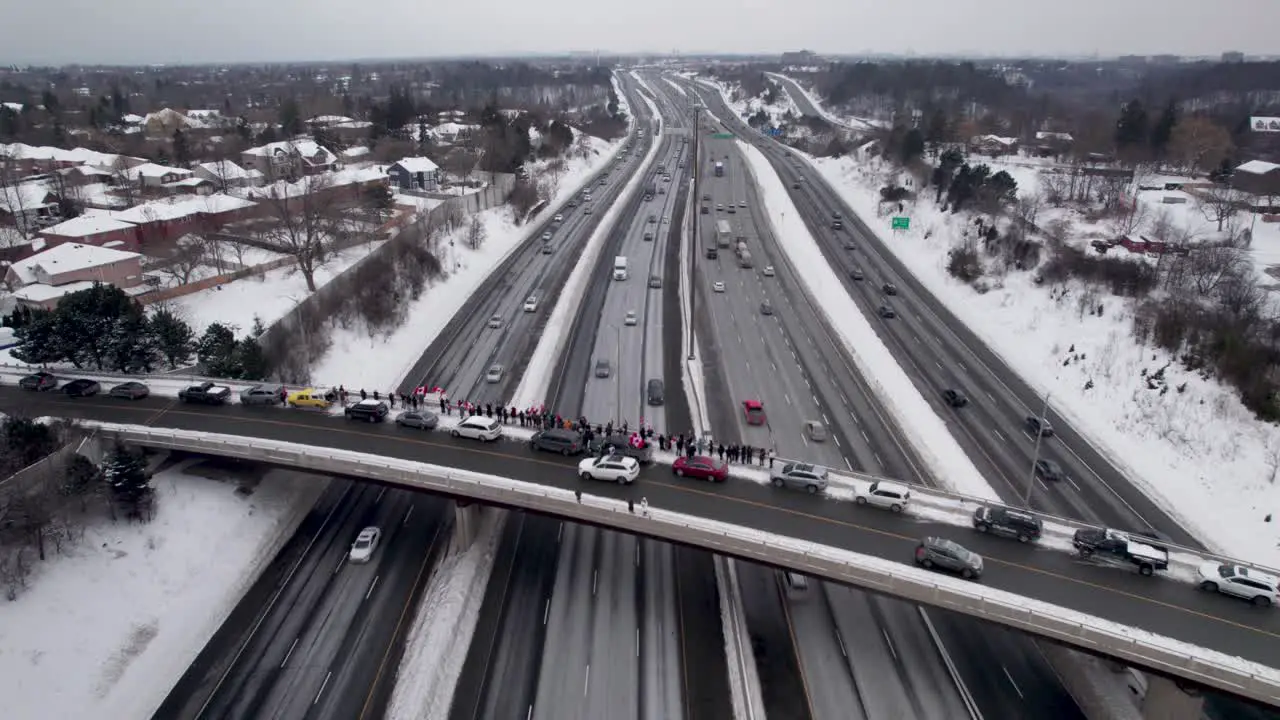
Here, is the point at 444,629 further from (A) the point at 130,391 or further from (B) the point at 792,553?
(A) the point at 130,391

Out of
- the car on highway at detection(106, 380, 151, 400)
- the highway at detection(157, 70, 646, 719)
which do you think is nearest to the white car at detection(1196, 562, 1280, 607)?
the highway at detection(157, 70, 646, 719)

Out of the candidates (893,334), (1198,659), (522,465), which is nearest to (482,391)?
(522,465)

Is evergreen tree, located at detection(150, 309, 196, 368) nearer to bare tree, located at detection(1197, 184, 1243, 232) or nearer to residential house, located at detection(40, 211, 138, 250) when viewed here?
residential house, located at detection(40, 211, 138, 250)

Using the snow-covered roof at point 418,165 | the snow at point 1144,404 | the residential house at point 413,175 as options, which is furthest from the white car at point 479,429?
the snow-covered roof at point 418,165

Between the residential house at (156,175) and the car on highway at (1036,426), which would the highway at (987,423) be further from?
the residential house at (156,175)

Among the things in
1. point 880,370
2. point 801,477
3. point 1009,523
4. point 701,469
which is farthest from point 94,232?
point 1009,523

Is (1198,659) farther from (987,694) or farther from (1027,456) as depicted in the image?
(1027,456)
